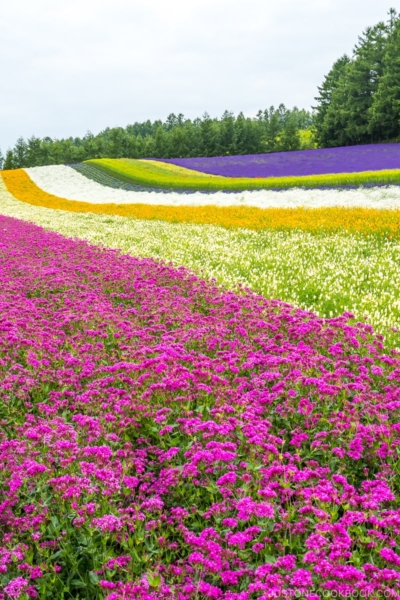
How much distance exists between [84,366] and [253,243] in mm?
12127

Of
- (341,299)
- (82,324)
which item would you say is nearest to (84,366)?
(82,324)

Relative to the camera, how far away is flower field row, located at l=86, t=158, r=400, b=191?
1378 inches

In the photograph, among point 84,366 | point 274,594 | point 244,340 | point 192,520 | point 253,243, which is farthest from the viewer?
point 253,243

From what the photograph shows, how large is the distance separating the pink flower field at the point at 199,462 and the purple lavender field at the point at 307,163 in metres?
40.4

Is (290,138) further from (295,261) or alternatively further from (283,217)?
(295,261)

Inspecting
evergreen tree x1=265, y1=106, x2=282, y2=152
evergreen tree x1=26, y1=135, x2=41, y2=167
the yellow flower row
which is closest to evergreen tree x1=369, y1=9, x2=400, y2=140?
evergreen tree x1=265, y1=106, x2=282, y2=152

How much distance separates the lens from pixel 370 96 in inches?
2960

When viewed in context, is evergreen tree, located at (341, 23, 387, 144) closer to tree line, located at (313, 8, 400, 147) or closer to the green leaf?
tree line, located at (313, 8, 400, 147)

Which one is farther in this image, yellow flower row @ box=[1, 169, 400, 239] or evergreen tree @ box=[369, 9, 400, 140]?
evergreen tree @ box=[369, 9, 400, 140]

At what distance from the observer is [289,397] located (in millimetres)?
5605

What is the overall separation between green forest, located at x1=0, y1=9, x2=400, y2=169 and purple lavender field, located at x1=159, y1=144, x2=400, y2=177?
13763mm

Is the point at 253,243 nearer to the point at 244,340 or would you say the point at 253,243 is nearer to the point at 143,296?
the point at 143,296

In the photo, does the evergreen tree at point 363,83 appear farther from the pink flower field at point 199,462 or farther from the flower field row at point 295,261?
the pink flower field at point 199,462

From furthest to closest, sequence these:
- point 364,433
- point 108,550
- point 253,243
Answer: point 253,243, point 364,433, point 108,550
